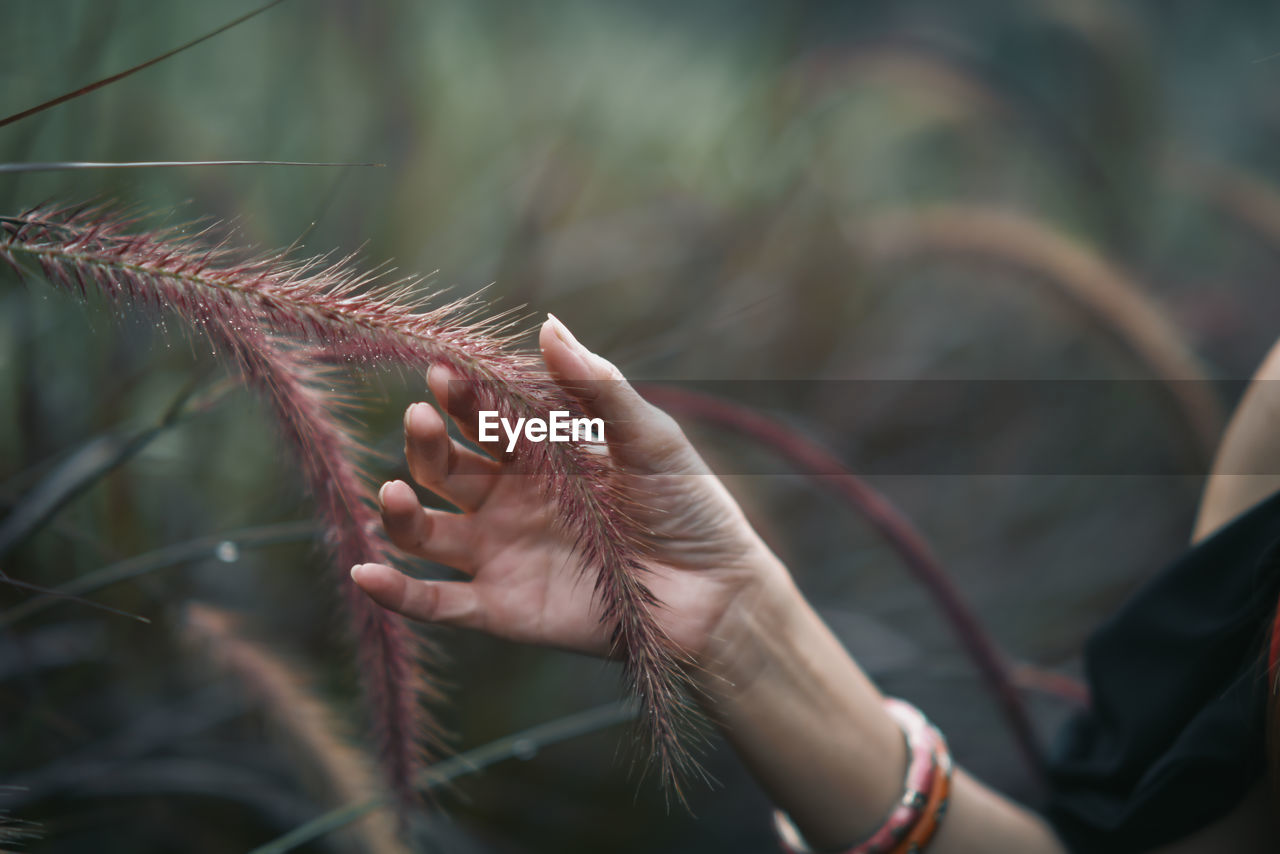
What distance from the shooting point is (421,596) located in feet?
1.18

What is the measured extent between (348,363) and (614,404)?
0.14m

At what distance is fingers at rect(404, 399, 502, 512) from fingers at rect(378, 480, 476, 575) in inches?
0.5

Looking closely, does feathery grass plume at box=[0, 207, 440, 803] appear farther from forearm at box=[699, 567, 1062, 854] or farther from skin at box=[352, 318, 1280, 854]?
forearm at box=[699, 567, 1062, 854]

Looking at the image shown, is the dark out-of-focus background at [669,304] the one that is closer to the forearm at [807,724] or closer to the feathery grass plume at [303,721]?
the feathery grass plume at [303,721]

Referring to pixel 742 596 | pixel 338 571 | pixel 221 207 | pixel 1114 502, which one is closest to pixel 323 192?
pixel 221 207

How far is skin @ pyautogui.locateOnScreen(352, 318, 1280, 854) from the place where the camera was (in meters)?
0.34

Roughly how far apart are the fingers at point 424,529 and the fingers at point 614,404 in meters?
0.10

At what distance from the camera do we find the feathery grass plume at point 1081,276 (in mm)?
758

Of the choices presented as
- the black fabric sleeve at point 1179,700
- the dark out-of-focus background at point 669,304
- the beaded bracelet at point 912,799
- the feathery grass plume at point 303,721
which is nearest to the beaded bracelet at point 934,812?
the beaded bracelet at point 912,799

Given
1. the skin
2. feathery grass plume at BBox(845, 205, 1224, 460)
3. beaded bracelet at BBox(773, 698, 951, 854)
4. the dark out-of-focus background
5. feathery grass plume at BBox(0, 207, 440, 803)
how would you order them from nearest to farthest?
feathery grass plume at BBox(0, 207, 440, 803), the skin, beaded bracelet at BBox(773, 698, 951, 854), the dark out-of-focus background, feathery grass plume at BBox(845, 205, 1224, 460)

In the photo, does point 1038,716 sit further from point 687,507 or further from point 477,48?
point 477,48

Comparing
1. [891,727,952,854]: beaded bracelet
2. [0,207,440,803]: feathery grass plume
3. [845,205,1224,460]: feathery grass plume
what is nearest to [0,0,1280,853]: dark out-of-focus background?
[845,205,1224,460]: feathery grass plume

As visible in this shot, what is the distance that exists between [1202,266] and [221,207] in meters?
1.69

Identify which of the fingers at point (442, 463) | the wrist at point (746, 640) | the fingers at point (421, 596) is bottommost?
the wrist at point (746, 640)
